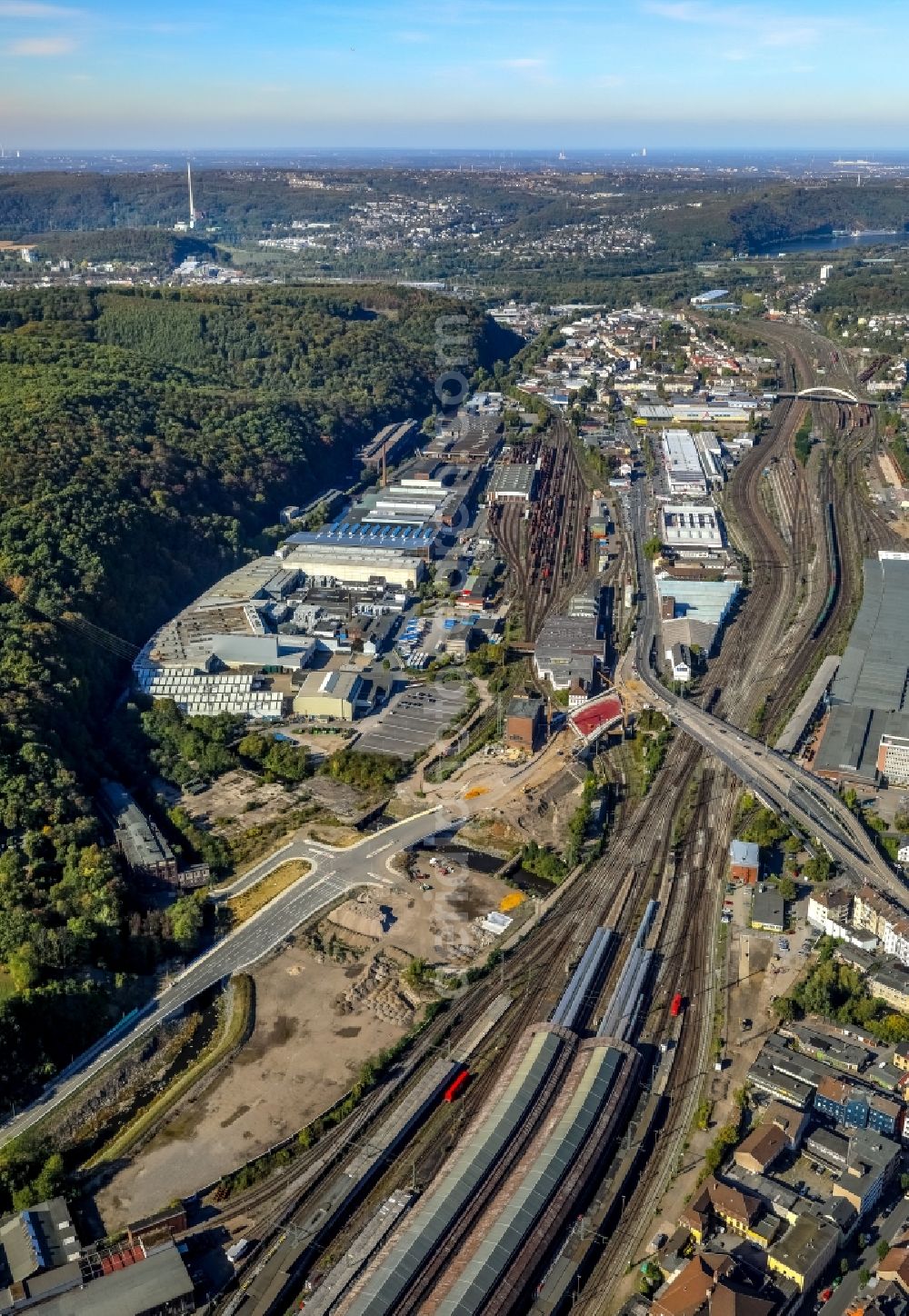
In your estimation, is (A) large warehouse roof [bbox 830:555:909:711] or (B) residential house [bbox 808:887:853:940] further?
(A) large warehouse roof [bbox 830:555:909:711]

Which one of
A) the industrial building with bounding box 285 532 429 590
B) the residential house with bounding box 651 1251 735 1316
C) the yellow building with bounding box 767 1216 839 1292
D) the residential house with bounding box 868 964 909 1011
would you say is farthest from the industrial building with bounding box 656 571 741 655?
the residential house with bounding box 651 1251 735 1316

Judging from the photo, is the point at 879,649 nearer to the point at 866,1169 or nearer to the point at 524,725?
the point at 524,725

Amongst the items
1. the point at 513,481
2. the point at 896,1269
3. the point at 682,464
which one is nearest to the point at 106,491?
the point at 513,481

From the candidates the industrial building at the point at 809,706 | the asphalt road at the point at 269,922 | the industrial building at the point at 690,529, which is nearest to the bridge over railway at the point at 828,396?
the industrial building at the point at 690,529

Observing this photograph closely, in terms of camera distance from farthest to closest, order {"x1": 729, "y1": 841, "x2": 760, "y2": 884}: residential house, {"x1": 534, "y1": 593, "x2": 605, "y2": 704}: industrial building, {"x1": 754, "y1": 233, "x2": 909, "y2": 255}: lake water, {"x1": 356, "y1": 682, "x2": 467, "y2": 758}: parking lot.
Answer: {"x1": 754, "y1": 233, "x2": 909, "y2": 255}: lake water, {"x1": 534, "y1": 593, "x2": 605, "y2": 704}: industrial building, {"x1": 356, "y1": 682, "x2": 467, "y2": 758}: parking lot, {"x1": 729, "y1": 841, "x2": 760, "y2": 884}: residential house

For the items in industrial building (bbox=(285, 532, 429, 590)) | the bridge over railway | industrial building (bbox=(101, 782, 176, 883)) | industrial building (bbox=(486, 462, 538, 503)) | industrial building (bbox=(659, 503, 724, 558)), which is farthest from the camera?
the bridge over railway

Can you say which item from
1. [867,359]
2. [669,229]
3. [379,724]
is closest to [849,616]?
[379,724]

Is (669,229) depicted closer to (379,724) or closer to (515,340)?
(515,340)

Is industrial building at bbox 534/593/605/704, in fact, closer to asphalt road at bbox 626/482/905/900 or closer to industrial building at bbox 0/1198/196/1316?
asphalt road at bbox 626/482/905/900
